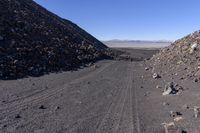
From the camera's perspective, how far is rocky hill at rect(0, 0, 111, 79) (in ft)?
94.0

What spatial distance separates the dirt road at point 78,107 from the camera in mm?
11711

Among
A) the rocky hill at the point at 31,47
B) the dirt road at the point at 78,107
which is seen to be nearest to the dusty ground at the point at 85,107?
the dirt road at the point at 78,107

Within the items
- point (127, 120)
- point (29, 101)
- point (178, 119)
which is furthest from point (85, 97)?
point (178, 119)

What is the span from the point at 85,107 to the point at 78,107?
0.87 feet

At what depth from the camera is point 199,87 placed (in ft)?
61.9

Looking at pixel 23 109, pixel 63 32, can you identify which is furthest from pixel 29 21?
pixel 23 109

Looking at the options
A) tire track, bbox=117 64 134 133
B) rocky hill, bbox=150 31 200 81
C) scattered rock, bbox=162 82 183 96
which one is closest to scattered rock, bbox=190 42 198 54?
rocky hill, bbox=150 31 200 81

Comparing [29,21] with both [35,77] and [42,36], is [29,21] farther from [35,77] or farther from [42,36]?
[35,77]

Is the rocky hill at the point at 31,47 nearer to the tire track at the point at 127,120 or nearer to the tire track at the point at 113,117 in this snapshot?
the tire track at the point at 113,117

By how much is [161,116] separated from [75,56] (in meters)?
28.0

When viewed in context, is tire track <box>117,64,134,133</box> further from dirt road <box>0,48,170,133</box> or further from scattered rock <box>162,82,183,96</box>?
scattered rock <box>162,82,183,96</box>

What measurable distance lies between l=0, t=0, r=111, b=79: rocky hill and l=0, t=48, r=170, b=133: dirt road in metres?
5.82

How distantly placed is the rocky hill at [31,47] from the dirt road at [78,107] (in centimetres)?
582

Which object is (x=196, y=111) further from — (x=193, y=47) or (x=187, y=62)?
(x=193, y=47)
